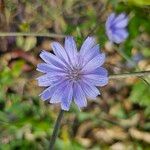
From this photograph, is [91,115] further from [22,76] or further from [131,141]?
[22,76]

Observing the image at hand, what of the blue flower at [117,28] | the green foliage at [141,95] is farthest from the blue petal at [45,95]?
the green foliage at [141,95]

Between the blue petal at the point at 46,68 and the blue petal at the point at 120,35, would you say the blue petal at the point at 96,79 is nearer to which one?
the blue petal at the point at 46,68

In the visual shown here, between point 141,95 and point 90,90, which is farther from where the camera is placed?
point 141,95

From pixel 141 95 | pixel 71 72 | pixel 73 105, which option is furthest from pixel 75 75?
pixel 141 95

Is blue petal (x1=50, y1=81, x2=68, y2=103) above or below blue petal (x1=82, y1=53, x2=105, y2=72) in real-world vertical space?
below

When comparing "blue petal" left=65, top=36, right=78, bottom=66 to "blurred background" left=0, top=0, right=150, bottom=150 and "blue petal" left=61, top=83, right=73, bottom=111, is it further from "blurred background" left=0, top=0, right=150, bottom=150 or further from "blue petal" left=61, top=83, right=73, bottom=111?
"blurred background" left=0, top=0, right=150, bottom=150

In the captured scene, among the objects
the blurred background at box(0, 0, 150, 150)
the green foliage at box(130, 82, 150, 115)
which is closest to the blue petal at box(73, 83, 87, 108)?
the blurred background at box(0, 0, 150, 150)

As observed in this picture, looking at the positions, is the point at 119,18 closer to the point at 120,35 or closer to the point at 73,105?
the point at 120,35

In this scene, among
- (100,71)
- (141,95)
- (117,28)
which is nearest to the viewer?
(100,71)
